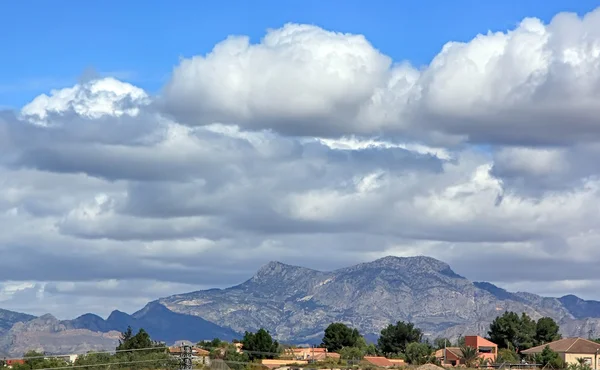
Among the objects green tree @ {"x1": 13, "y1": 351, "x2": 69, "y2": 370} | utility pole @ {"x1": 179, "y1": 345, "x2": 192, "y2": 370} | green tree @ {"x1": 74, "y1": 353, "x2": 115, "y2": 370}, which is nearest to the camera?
utility pole @ {"x1": 179, "y1": 345, "x2": 192, "y2": 370}

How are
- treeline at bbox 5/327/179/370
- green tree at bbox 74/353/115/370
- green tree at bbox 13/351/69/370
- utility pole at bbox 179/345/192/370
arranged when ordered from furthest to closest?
1. green tree at bbox 74/353/115/370
2. green tree at bbox 13/351/69/370
3. treeline at bbox 5/327/179/370
4. utility pole at bbox 179/345/192/370

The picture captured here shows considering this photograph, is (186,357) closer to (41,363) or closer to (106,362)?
(41,363)

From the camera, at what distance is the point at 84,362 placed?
193 metres

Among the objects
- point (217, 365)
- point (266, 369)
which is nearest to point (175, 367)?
point (217, 365)

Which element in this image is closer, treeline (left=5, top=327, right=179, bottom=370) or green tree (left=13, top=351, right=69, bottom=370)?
treeline (left=5, top=327, right=179, bottom=370)

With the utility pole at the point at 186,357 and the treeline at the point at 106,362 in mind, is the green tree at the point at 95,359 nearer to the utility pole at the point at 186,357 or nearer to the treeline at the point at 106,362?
the treeline at the point at 106,362

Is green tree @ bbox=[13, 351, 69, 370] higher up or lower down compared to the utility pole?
higher up

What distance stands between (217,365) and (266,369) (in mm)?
24387

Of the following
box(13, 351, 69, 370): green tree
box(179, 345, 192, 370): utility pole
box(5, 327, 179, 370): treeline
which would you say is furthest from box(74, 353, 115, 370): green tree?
box(179, 345, 192, 370): utility pole

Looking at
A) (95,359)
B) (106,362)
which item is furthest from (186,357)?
(95,359)

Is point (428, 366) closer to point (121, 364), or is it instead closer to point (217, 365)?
point (217, 365)

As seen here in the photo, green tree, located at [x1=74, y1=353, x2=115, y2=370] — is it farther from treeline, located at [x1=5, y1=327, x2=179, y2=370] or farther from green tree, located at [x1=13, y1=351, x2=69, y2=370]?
green tree, located at [x1=13, y1=351, x2=69, y2=370]

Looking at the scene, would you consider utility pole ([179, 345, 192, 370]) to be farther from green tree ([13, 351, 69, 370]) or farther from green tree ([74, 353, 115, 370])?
green tree ([74, 353, 115, 370])

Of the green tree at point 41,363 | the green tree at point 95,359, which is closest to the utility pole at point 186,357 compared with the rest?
the green tree at point 41,363
